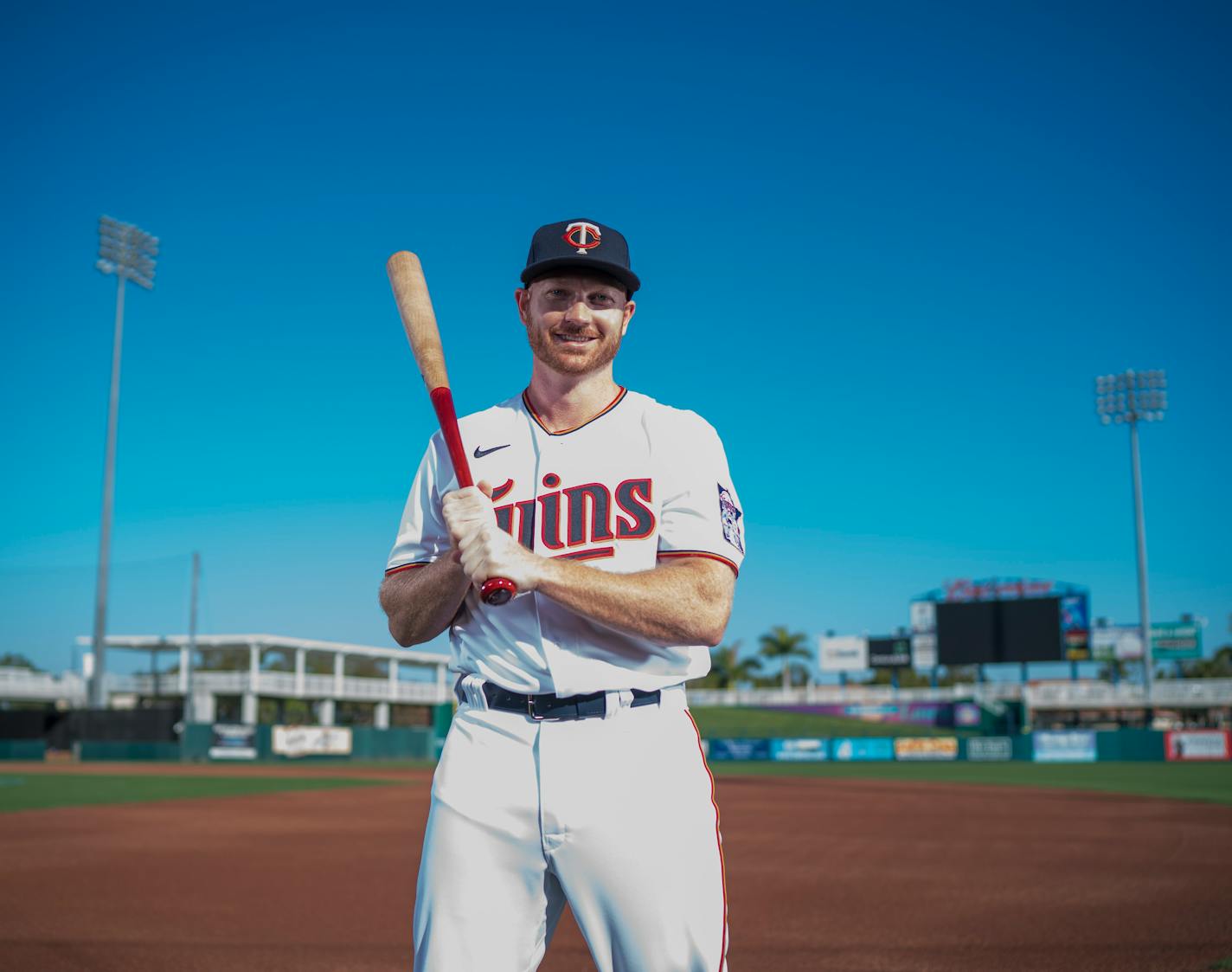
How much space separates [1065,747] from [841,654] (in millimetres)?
23576

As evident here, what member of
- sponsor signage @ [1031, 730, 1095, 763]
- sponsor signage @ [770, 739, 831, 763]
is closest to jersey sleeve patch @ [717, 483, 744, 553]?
sponsor signage @ [1031, 730, 1095, 763]

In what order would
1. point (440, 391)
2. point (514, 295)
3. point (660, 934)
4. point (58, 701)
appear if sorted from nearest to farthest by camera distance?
point (660, 934), point (440, 391), point (514, 295), point (58, 701)

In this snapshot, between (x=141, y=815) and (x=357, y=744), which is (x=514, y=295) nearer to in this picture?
(x=141, y=815)

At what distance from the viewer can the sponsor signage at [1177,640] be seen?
182 feet

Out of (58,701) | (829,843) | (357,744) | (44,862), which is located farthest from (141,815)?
(58,701)

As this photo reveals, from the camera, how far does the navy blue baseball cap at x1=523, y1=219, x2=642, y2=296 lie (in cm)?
235

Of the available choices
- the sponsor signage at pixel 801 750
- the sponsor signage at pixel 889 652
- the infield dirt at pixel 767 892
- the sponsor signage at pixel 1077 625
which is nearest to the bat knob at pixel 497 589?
the infield dirt at pixel 767 892

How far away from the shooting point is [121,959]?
228 inches

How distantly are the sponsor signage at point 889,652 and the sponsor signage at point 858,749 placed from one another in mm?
14902

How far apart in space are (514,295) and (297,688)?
5479cm

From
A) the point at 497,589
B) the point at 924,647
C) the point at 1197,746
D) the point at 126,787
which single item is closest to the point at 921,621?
the point at 924,647

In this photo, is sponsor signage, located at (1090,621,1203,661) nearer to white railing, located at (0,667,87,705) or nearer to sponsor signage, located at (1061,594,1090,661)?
sponsor signage, located at (1061,594,1090,661)

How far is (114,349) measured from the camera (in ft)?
124

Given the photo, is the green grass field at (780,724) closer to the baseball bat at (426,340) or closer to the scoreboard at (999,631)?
the scoreboard at (999,631)
